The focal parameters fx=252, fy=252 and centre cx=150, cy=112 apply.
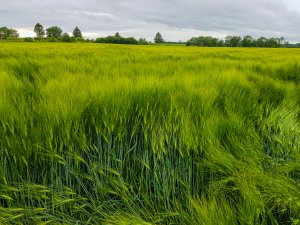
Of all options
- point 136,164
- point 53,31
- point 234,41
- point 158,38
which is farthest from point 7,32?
point 136,164

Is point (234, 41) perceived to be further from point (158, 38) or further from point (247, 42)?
point (158, 38)

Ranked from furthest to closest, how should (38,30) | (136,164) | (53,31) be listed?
(38,30) < (53,31) < (136,164)

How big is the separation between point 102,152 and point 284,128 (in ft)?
3.23

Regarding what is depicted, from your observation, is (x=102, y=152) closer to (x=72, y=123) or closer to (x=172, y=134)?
(x=72, y=123)

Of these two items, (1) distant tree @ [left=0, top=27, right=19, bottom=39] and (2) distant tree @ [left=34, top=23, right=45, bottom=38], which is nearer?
(1) distant tree @ [left=0, top=27, right=19, bottom=39]

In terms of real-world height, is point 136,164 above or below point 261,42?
below

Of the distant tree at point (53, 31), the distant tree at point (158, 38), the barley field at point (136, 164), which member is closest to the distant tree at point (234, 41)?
the distant tree at point (158, 38)

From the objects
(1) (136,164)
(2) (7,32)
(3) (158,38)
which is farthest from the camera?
(3) (158,38)

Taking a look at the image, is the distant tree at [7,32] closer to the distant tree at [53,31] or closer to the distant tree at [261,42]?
the distant tree at [53,31]

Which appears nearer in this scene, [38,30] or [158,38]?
[38,30]

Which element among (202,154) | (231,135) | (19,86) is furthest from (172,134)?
(19,86)

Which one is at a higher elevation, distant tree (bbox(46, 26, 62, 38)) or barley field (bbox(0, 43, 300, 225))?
distant tree (bbox(46, 26, 62, 38))

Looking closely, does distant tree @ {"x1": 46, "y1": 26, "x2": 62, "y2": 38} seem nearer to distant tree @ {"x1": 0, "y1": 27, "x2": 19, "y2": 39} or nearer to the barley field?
distant tree @ {"x1": 0, "y1": 27, "x2": 19, "y2": 39}

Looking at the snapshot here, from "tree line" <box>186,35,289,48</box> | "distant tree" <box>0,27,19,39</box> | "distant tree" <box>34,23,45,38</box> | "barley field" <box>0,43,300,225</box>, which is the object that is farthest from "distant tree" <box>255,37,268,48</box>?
"barley field" <box>0,43,300,225</box>
